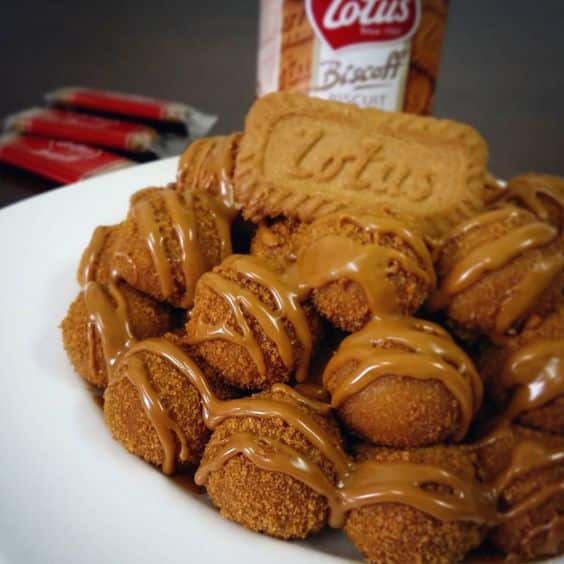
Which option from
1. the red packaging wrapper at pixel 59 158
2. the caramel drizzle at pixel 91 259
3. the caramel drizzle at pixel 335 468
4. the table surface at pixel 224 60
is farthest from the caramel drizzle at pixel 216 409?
the table surface at pixel 224 60

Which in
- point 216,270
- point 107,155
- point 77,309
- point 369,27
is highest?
point 369,27

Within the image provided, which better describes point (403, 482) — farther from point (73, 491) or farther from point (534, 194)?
point (534, 194)

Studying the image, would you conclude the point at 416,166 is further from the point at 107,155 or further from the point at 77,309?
the point at 107,155

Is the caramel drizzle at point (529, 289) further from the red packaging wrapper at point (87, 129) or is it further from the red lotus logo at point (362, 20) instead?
the red packaging wrapper at point (87, 129)

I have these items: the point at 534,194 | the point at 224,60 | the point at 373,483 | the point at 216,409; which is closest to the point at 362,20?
the point at 534,194

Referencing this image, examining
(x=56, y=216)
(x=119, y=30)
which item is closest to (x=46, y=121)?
(x=56, y=216)
